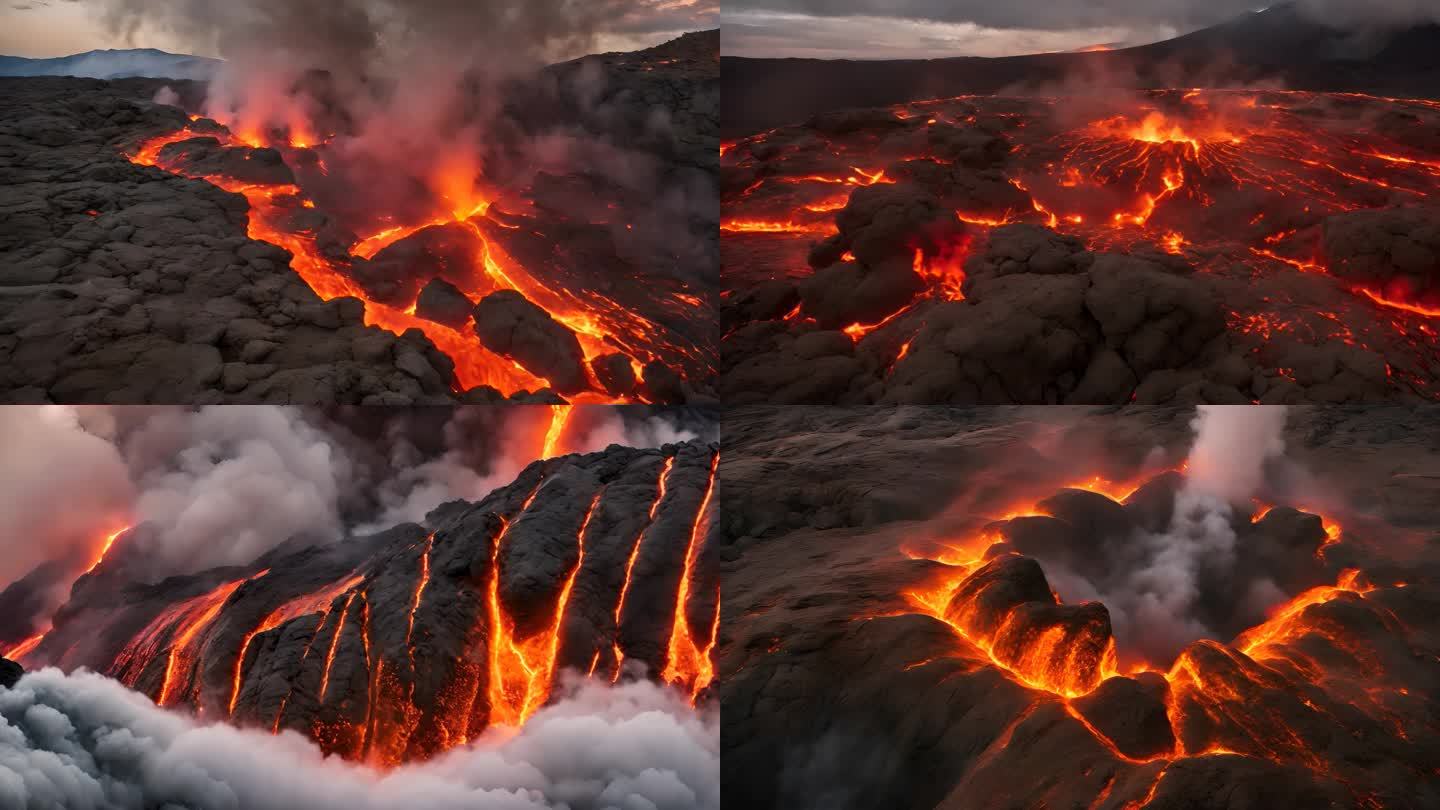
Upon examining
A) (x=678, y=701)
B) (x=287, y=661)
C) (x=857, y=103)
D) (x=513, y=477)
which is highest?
(x=857, y=103)

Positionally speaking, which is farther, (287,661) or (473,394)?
(473,394)

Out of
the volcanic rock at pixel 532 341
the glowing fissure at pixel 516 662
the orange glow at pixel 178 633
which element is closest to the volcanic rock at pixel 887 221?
the volcanic rock at pixel 532 341

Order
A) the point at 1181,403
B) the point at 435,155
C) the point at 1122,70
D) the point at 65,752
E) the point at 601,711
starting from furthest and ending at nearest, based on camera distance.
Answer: the point at 1122,70 < the point at 435,155 < the point at 1181,403 < the point at 601,711 < the point at 65,752

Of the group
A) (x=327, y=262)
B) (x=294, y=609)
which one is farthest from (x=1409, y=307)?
(x=327, y=262)

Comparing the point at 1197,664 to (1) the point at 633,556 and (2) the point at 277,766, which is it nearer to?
(1) the point at 633,556

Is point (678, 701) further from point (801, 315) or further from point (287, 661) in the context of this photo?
point (801, 315)

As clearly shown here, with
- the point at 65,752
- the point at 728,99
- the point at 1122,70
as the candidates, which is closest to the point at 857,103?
the point at 728,99

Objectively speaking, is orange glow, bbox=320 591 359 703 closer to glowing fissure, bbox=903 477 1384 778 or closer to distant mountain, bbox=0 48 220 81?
glowing fissure, bbox=903 477 1384 778
